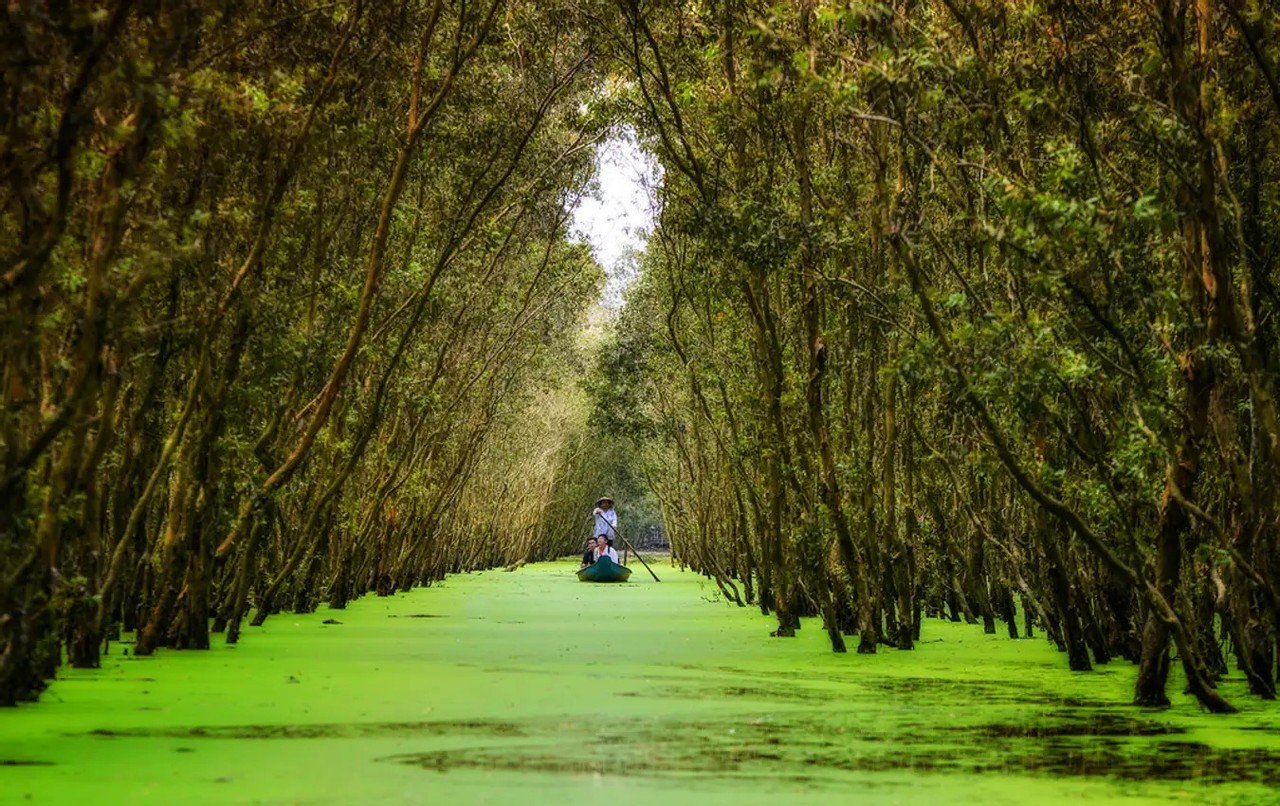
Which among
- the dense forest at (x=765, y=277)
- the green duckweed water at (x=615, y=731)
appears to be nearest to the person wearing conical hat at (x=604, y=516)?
the dense forest at (x=765, y=277)

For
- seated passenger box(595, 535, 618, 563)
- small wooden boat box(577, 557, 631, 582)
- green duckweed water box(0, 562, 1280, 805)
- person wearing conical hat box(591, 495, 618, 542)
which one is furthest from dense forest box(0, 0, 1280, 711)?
seated passenger box(595, 535, 618, 563)

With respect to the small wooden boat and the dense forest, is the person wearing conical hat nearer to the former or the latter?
the small wooden boat

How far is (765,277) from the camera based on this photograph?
15016 mm

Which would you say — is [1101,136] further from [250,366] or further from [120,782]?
[120,782]

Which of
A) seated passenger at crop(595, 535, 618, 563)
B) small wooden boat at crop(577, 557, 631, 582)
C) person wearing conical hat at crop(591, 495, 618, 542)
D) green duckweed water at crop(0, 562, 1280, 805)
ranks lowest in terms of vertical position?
green duckweed water at crop(0, 562, 1280, 805)

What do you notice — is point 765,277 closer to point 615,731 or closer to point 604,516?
point 615,731

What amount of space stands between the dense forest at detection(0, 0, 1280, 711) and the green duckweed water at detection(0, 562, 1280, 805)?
704 mm

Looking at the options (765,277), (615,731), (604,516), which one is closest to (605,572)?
(604,516)

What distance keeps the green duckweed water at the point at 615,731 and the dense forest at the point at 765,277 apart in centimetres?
70

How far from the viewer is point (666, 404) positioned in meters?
37.2

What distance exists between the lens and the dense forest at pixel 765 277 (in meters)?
8.63

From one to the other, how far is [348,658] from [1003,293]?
622 centimetres

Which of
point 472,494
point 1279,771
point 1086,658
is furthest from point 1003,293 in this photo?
point 472,494

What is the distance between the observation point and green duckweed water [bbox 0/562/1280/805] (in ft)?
20.9
